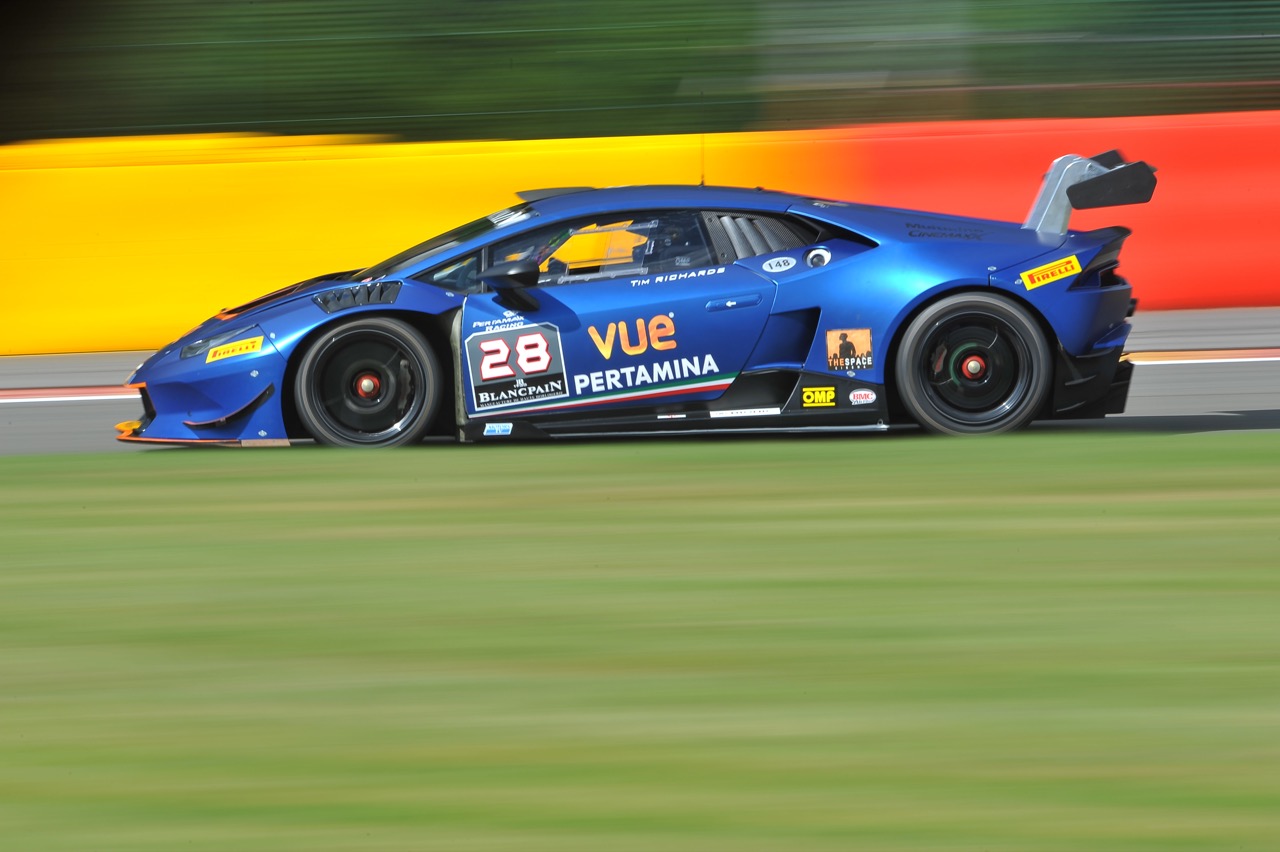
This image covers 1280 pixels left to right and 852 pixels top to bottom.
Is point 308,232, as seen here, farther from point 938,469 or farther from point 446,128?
point 938,469

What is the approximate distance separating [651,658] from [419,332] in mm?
3280

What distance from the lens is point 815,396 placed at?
6906 millimetres

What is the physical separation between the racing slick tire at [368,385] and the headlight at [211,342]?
1.04 ft

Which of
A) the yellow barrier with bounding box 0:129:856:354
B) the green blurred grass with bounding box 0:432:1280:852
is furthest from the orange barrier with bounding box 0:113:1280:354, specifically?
the green blurred grass with bounding box 0:432:1280:852

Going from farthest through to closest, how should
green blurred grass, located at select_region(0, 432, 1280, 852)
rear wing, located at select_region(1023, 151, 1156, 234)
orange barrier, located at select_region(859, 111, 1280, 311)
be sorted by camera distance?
1. orange barrier, located at select_region(859, 111, 1280, 311)
2. rear wing, located at select_region(1023, 151, 1156, 234)
3. green blurred grass, located at select_region(0, 432, 1280, 852)

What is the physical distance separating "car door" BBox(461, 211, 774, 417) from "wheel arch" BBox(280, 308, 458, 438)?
0.42 feet

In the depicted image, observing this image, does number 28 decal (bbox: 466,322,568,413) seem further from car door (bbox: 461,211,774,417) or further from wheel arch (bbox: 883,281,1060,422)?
wheel arch (bbox: 883,281,1060,422)

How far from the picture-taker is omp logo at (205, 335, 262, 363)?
691 centimetres

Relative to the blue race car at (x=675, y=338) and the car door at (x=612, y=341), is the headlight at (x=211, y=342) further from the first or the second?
the car door at (x=612, y=341)

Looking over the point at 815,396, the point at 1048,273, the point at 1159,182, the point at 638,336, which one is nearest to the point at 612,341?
the point at 638,336

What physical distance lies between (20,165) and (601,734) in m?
9.18

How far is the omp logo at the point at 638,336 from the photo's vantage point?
685cm

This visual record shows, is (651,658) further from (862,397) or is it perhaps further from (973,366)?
(973,366)

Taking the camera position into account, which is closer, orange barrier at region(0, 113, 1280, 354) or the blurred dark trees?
orange barrier at region(0, 113, 1280, 354)
